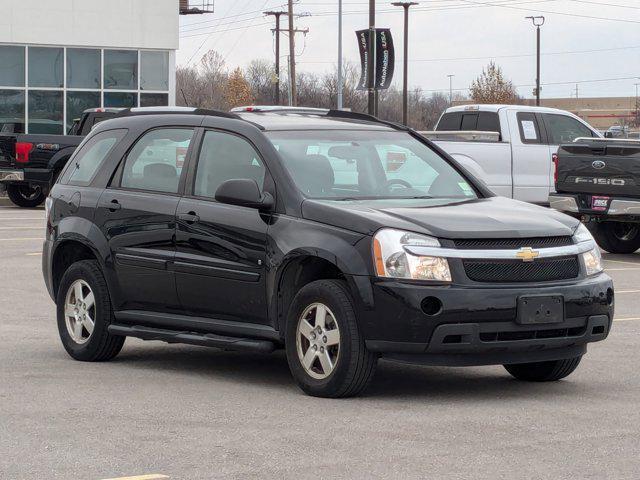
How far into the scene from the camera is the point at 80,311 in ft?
32.8

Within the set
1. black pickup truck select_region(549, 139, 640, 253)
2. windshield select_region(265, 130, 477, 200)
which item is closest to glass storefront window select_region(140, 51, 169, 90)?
black pickup truck select_region(549, 139, 640, 253)

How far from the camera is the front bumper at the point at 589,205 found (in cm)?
1869

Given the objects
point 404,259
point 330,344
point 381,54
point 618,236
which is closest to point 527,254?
point 404,259

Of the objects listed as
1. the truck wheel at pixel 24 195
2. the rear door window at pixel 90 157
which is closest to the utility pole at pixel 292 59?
the truck wheel at pixel 24 195

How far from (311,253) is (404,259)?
629mm

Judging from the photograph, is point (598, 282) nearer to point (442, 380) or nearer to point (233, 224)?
point (442, 380)

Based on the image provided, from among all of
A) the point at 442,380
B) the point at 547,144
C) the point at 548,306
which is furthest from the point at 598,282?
the point at 547,144

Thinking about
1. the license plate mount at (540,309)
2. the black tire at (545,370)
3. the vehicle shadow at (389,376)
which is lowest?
the vehicle shadow at (389,376)

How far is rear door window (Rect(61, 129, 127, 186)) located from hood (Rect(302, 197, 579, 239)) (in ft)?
7.58

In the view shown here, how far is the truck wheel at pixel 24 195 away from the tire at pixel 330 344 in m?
23.9

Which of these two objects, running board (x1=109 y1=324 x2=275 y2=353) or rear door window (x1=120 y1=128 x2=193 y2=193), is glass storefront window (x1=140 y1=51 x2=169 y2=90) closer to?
rear door window (x1=120 y1=128 x2=193 y2=193)

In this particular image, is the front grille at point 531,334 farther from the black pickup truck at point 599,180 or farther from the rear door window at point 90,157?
the black pickup truck at point 599,180

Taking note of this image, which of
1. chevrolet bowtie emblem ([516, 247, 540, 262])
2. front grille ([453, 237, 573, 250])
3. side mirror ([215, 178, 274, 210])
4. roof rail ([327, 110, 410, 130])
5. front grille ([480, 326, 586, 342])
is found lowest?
front grille ([480, 326, 586, 342])

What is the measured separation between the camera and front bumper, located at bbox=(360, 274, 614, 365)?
7.90m
